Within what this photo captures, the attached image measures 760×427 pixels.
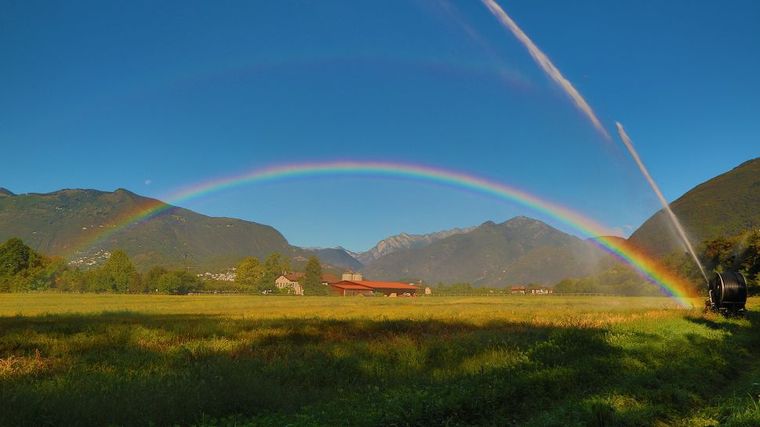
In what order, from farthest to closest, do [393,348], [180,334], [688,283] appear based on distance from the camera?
1. [688,283]
2. [180,334]
3. [393,348]

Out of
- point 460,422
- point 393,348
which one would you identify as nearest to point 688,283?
point 393,348

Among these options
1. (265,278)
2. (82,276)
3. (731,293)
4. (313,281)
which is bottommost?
(731,293)

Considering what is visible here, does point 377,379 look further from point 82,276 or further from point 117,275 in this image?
point 82,276

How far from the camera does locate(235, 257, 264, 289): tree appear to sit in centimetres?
18871

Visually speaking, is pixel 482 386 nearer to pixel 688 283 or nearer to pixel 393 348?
pixel 393 348

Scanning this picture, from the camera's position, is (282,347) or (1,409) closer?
(1,409)

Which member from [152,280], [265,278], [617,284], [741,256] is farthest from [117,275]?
[741,256]

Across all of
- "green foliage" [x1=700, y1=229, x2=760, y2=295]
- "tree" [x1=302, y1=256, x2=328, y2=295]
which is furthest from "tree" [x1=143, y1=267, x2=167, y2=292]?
"green foliage" [x1=700, y1=229, x2=760, y2=295]

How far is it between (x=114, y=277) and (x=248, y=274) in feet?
148

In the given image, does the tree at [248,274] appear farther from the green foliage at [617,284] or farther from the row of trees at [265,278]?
the green foliage at [617,284]

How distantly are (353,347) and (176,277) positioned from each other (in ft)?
560

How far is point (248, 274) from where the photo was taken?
19075cm

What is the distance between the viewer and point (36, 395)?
989 centimetres

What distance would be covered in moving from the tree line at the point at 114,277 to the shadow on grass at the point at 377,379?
461 feet
